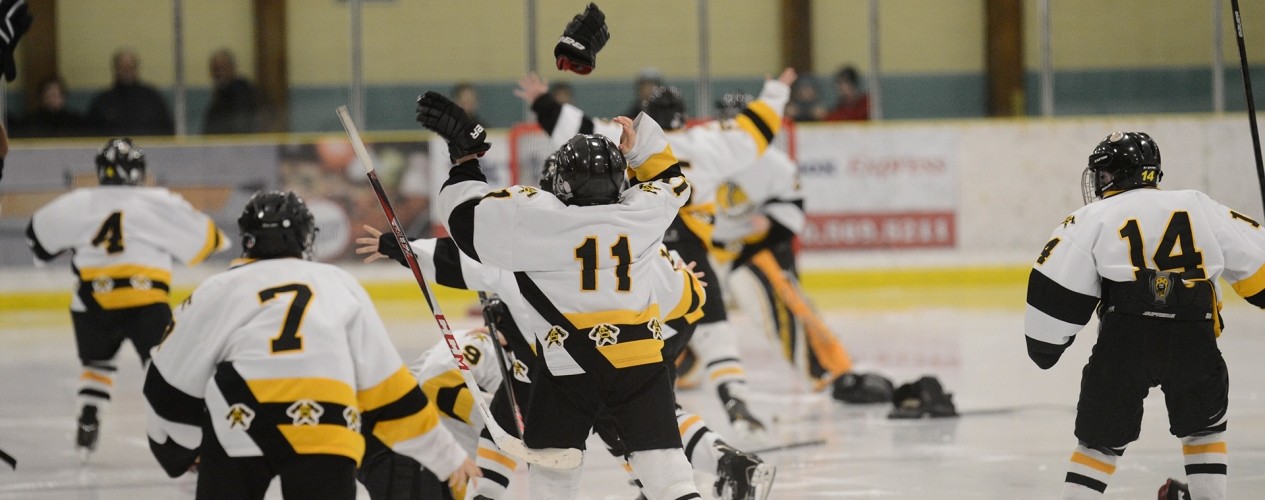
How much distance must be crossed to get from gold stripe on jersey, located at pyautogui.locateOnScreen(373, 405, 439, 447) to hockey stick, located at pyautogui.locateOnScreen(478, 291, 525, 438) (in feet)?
1.89

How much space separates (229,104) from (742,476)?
7.87 meters

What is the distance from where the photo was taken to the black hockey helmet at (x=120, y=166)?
5.55 m

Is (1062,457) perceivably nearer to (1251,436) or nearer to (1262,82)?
(1251,436)

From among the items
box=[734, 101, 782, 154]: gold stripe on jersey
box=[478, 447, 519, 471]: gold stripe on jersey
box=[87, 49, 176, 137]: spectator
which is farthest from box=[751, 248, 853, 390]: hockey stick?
box=[87, 49, 176, 137]: spectator

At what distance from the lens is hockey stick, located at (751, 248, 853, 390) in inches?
256

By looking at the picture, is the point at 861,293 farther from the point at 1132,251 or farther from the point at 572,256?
the point at 572,256

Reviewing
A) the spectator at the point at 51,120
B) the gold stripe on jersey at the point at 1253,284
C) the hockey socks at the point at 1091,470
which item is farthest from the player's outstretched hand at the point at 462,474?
the spectator at the point at 51,120

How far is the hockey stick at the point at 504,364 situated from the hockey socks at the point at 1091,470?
1.43 meters

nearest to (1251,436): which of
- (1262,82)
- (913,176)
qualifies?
(913,176)

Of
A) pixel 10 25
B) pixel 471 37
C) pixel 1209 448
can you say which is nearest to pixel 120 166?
pixel 10 25

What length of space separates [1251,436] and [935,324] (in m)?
3.44

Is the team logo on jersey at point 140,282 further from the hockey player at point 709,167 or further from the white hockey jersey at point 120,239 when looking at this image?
the hockey player at point 709,167

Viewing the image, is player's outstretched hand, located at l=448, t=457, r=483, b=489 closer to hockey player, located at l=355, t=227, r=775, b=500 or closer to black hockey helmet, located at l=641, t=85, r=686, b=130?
hockey player, located at l=355, t=227, r=775, b=500

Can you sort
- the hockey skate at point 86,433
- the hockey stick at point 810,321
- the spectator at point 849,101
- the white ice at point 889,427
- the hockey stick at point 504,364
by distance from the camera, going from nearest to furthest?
the hockey stick at point 504,364 → the white ice at point 889,427 → the hockey skate at point 86,433 → the hockey stick at point 810,321 → the spectator at point 849,101
